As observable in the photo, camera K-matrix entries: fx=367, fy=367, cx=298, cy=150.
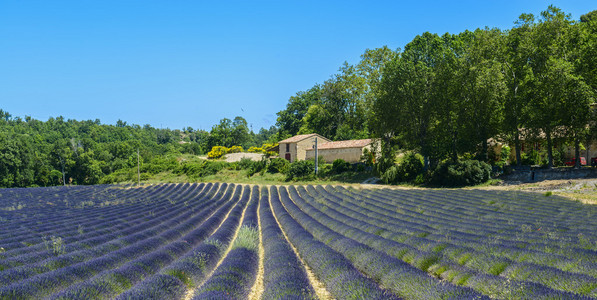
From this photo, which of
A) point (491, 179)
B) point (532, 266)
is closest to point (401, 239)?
point (532, 266)

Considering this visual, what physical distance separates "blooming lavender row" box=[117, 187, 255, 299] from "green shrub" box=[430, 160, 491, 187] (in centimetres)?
2527

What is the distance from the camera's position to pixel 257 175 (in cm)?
4875

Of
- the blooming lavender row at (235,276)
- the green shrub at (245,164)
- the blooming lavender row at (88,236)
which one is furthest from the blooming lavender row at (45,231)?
the green shrub at (245,164)

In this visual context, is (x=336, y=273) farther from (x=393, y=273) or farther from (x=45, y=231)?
(x=45, y=231)

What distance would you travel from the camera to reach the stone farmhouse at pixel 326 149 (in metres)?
47.8

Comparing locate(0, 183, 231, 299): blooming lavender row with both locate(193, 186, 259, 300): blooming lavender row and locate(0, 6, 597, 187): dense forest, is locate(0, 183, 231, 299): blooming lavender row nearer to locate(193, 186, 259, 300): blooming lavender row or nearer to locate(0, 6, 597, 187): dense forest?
locate(193, 186, 259, 300): blooming lavender row

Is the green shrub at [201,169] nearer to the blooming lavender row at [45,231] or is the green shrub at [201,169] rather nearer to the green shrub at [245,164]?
the green shrub at [245,164]

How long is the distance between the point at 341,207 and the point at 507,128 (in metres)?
19.9

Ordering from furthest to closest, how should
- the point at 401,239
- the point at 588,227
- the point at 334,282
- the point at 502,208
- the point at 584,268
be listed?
the point at 502,208 < the point at 588,227 < the point at 401,239 < the point at 334,282 < the point at 584,268

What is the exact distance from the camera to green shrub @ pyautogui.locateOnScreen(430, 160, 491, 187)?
98.6 ft

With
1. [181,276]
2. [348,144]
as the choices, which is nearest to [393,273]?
[181,276]

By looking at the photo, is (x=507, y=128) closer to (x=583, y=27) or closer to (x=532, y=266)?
(x=583, y=27)

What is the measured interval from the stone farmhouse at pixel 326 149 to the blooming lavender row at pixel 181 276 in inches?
1312

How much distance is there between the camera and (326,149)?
52.1 metres
